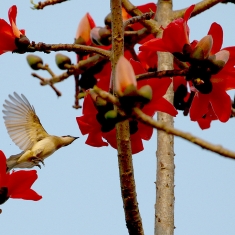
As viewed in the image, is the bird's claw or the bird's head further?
the bird's head

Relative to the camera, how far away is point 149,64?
215 centimetres

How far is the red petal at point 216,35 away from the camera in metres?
1.65

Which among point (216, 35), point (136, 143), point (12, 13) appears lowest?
point (136, 143)

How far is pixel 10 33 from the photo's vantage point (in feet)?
5.88

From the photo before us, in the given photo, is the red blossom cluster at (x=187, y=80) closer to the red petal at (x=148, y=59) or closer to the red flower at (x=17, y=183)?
the red flower at (x=17, y=183)

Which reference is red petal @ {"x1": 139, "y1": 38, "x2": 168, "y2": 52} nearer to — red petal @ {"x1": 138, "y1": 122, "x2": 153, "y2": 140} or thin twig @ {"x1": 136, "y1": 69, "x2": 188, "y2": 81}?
thin twig @ {"x1": 136, "y1": 69, "x2": 188, "y2": 81}

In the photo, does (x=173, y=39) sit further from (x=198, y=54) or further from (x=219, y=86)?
(x=219, y=86)

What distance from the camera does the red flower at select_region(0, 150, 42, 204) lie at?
165 cm

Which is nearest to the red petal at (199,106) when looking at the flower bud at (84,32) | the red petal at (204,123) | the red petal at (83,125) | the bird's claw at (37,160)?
the red petal at (204,123)

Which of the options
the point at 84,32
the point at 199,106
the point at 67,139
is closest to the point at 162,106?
the point at 199,106

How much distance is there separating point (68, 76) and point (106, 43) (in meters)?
0.21

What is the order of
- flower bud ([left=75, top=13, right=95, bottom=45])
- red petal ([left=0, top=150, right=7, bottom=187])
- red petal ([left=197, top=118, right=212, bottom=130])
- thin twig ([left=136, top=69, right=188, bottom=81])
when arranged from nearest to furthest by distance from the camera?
thin twig ([left=136, top=69, right=188, bottom=81]) → red petal ([left=0, top=150, right=7, bottom=187]) → red petal ([left=197, top=118, right=212, bottom=130]) → flower bud ([left=75, top=13, right=95, bottom=45])

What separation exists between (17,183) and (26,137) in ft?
4.33

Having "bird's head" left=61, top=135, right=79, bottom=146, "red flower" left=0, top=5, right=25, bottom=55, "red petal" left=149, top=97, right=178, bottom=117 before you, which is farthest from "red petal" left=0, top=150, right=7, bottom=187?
"bird's head" left=61, top=135, right=79, bottom=146
